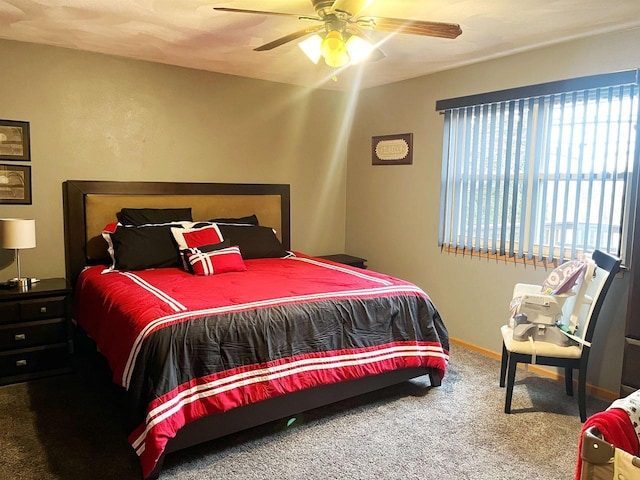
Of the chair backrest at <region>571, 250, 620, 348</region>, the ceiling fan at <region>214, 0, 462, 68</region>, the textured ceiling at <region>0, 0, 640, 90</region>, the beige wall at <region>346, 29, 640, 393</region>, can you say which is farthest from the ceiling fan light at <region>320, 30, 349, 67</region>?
the chair backrest at <region>571, 250, 620, 348</region>

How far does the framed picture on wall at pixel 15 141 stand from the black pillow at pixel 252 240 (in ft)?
5.01

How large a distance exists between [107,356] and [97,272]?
42.2 inches

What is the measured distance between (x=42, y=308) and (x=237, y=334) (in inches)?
66.6

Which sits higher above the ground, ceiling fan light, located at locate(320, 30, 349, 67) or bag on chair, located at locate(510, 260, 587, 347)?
ceiling fan light, located at locate(320, 30, 349, 67)

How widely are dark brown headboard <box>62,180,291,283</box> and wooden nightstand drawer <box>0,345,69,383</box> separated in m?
0.69

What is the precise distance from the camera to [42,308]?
10.8 feet

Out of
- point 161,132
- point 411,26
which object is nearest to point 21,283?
point 161,132

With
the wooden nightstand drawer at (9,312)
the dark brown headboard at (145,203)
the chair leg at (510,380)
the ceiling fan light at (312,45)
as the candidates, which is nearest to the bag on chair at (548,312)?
the chair leg at (510,380)

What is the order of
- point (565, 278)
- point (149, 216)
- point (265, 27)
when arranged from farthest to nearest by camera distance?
point (149, 216) < point (265, 27) < point (565, 278)

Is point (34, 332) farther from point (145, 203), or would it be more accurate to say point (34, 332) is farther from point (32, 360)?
point (145, 203)

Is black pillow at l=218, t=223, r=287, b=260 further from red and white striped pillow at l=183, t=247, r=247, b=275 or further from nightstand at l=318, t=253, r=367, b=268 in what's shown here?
nightstand at l=318, t=253, r=367, b=268

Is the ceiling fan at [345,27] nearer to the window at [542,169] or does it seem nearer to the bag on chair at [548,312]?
the window at [542,169]

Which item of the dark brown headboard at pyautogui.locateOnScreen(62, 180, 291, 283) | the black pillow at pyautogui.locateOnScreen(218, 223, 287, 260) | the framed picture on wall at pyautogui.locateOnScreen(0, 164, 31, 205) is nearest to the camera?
the framed picture on wall at pyautogui.locateOnScreen(0, 164, 31, 205)

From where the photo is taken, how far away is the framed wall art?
449 cm
